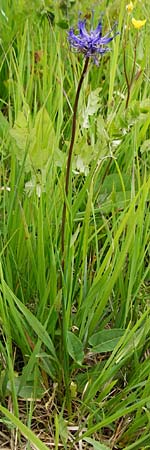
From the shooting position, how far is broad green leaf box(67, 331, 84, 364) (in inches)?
35.9

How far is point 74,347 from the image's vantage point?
917 millimetres

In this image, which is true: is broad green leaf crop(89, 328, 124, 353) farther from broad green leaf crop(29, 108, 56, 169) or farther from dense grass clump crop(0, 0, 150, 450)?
broad green leaf crop(29, 108, 56, 169)

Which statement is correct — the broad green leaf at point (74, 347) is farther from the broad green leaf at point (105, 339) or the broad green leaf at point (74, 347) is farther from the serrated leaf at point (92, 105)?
the serrated leaf at point (92, 105)

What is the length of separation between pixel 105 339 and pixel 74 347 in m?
0.06

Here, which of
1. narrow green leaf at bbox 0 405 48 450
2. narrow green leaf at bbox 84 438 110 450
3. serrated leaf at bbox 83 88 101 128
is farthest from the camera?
serrated leaf at bbox 83 88 101 128

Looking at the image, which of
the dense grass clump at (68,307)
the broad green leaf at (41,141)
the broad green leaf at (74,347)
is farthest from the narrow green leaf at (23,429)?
the broad green leaf at (41,141)

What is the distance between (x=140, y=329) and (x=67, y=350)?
4.4 inches

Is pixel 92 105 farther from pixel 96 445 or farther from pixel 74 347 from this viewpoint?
pixel 96 445

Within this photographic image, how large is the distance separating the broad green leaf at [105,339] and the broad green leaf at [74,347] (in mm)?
26

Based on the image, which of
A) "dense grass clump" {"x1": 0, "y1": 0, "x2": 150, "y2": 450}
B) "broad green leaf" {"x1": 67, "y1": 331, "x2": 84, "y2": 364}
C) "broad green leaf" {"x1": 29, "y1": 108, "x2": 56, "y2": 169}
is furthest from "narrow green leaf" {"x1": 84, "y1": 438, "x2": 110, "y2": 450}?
"broad green leaf" {"x1": 29, "y1": 108, "x2": 56, "y2": 169}

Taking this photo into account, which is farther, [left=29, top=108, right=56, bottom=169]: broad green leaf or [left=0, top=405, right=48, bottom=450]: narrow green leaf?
[left=29, top=108, right=56, bottom=169]: broad green leaf

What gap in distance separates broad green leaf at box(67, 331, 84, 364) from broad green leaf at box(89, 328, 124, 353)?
26 mm

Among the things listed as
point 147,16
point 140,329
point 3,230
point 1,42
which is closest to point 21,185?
point 3,230

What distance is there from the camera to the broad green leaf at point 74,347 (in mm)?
912
